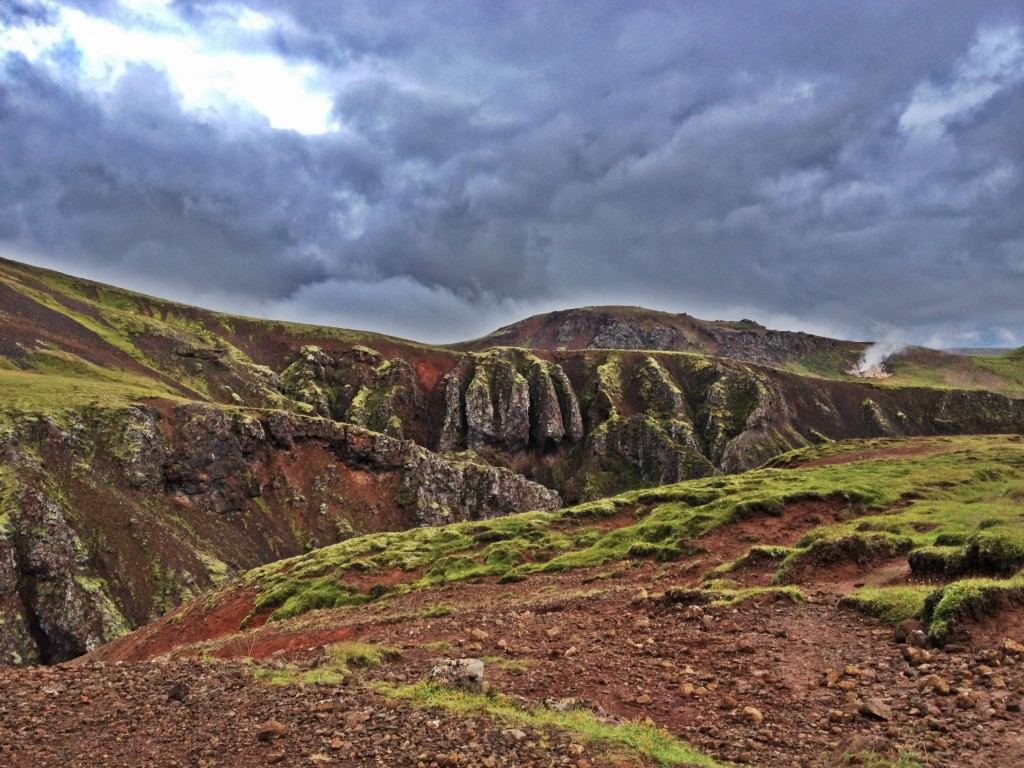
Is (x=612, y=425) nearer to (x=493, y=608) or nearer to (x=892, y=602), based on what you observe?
(x=493, y=608)

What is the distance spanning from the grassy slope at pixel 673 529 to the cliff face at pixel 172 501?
38.6m

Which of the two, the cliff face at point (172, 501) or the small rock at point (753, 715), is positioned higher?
the small rock at point (753, 715)

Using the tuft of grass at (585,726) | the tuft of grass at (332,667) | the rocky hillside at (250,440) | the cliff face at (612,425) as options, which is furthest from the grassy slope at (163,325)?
the tuft of grass at (585,726)

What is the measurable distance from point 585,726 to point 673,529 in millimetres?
23687

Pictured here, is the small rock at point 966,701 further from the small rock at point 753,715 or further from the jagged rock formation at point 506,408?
the jagged rock formation at point 506,408

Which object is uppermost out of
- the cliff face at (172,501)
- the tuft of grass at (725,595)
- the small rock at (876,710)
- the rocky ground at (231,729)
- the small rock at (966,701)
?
the small rock at (966,701)

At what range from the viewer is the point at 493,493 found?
130 metres

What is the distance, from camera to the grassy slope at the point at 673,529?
26.8 m

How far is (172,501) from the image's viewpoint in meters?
91.9

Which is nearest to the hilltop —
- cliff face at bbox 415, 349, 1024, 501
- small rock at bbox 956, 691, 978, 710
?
small rock at bbox 956, 691, 978, 710

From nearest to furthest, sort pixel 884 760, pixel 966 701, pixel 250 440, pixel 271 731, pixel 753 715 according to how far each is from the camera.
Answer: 1. pixel 884 760
2. pixel 966 701
3. pixel 271 731
4. pixel 753 715
5. pixel 250 440

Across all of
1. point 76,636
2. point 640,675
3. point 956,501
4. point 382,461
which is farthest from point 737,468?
point 640,675

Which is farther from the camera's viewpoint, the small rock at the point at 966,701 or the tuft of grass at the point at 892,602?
the tuft of grass at the point at 892,602

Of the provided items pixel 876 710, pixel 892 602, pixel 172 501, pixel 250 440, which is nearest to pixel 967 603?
pixel 892 602
